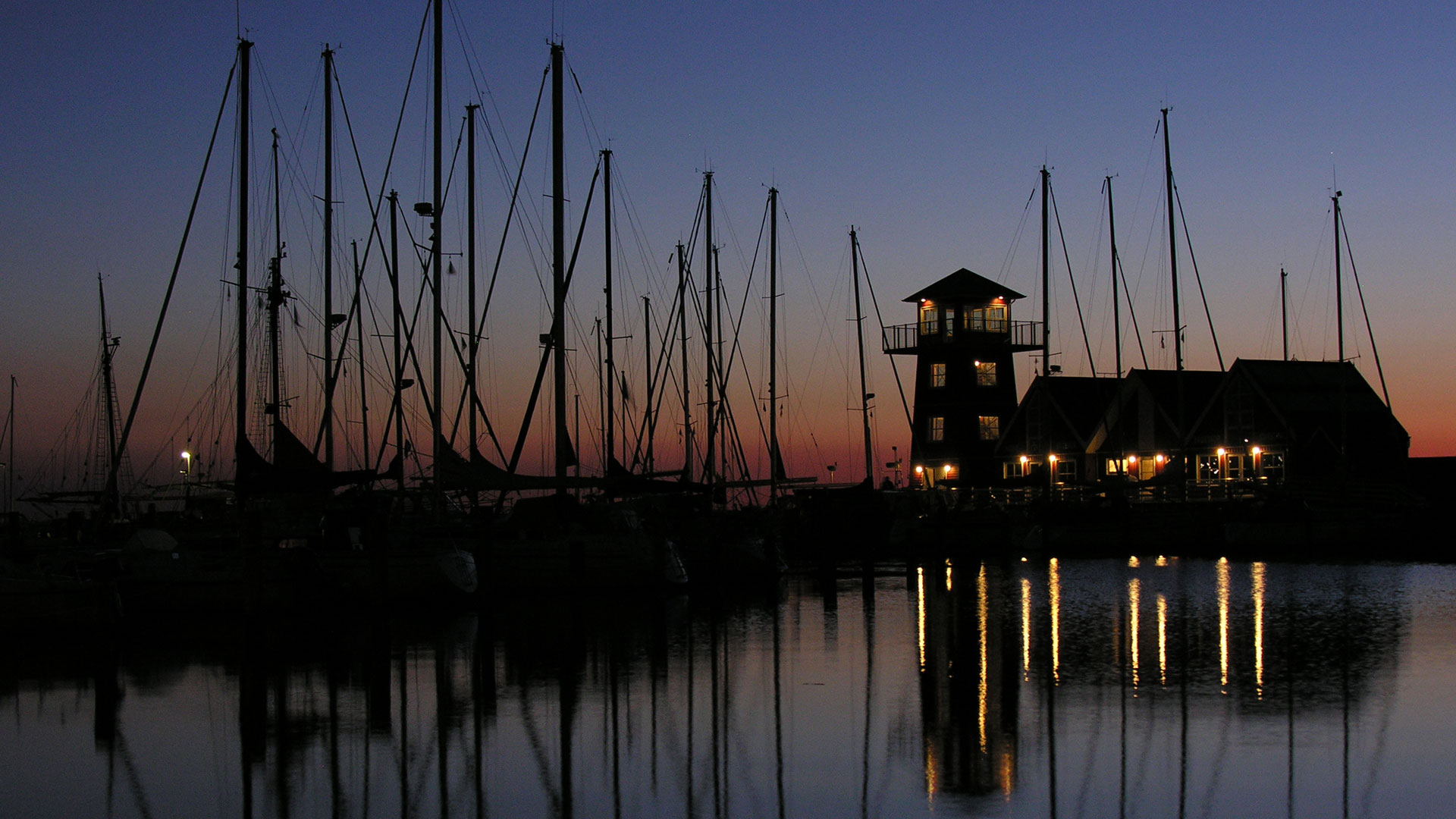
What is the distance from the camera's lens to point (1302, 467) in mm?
61625

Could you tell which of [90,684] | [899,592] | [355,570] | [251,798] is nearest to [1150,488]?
[899,592]

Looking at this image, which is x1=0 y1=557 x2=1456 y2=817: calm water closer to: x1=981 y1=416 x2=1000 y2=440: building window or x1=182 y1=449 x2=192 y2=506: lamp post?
x1=182 y1=449 x2=192 y2=506: lamp post

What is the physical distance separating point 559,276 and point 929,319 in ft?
127

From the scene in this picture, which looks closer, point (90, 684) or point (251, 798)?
point (251, 798)

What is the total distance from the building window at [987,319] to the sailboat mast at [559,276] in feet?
124

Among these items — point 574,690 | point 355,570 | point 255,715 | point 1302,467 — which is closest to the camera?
point 255,715

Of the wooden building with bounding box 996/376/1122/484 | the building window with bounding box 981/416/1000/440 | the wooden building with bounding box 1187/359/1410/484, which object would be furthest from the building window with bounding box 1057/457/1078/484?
the wooden building with bounding box 1187/359/1410/484

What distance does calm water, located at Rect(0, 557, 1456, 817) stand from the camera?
13180 millimetres

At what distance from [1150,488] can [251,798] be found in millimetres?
56121

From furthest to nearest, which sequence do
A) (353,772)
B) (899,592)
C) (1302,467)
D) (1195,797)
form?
(1302,467), (899,592), (353,772), (1195,797)

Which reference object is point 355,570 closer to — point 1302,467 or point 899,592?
point 899,592

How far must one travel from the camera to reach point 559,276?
34.1 metres

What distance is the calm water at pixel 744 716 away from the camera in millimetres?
13180

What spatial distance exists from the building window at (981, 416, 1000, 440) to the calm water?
4228 centimetres
